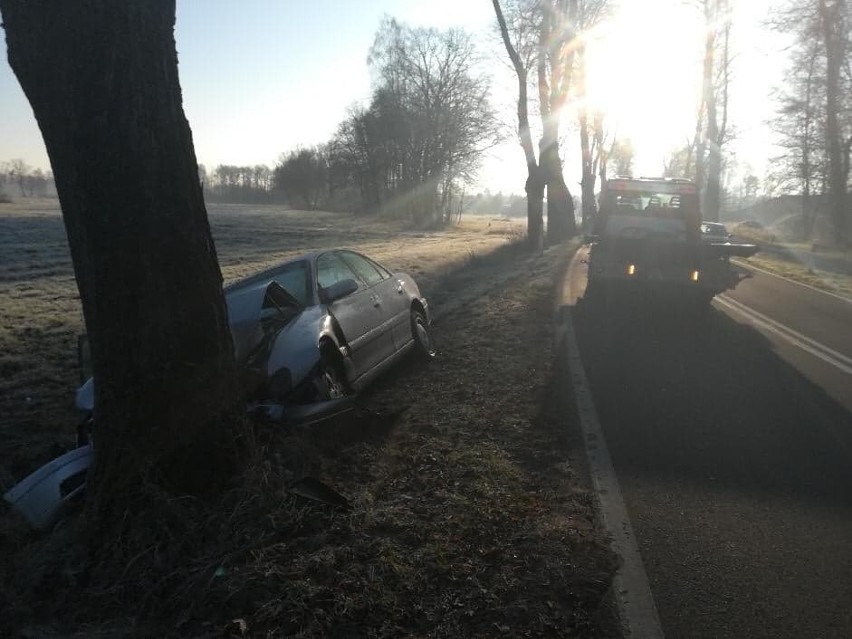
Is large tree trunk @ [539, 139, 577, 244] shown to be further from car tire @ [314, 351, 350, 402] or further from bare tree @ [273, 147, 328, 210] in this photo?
bare tree @ [273, 147, 328, 210]

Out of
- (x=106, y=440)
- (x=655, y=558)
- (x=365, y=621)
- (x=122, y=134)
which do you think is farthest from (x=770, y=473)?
(x=122, y=134)

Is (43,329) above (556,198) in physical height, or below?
below

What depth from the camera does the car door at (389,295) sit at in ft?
24.8

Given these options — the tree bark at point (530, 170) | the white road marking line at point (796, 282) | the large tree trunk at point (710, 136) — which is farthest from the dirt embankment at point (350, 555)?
the large tree trunk at point (710, 136)

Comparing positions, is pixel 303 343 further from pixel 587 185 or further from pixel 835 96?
pixel 587 185

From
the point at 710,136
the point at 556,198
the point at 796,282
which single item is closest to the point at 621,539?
the point at 796,282

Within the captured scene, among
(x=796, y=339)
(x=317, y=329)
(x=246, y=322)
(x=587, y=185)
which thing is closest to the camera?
A: (x=246, y=322)

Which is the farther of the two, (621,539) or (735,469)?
(735,469)

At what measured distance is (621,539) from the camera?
13.1 ft

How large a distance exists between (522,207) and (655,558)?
492ft

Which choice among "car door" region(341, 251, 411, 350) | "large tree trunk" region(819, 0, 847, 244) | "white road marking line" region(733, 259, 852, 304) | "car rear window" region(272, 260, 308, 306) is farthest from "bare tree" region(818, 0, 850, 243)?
"car rear window" region(272, 260, 308, 306)

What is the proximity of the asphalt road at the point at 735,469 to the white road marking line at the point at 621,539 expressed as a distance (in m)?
0.05

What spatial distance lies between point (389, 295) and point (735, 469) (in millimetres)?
3998

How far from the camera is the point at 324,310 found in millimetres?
6227
